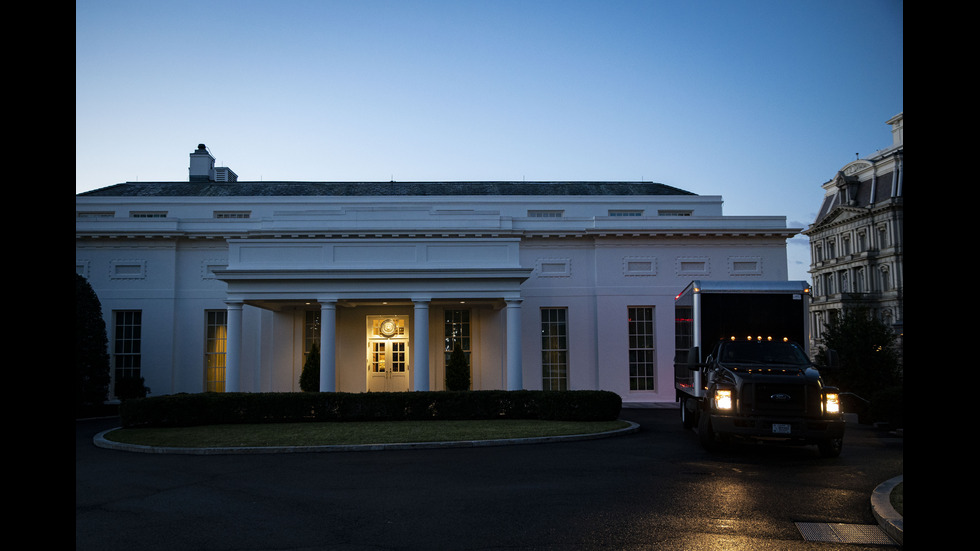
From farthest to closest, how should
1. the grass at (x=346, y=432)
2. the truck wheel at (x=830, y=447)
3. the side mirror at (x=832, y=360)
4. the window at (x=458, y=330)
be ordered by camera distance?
1. the window at (x=458, y=330)
2. the grass at (x=346, y=432)
3. the side mirror at (x=832, y=360)
4. the truck wheel at (x=830, y=447)

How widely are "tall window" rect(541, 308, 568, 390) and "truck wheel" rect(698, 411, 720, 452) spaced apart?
50.0ft

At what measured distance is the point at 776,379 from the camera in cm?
1288

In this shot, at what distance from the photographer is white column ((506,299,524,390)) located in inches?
961

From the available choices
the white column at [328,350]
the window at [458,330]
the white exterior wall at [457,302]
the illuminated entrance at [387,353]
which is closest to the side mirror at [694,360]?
the white column at [328,350]

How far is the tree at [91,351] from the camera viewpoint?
84.5ft

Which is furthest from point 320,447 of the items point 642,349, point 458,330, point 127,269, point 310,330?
point 127,269

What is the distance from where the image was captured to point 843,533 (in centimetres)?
754

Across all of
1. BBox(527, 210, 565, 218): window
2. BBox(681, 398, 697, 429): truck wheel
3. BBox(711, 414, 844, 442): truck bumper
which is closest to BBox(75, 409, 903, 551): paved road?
BBox(711, 414, 844, 442): truck bumper

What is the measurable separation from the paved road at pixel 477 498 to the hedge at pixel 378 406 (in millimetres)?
5271

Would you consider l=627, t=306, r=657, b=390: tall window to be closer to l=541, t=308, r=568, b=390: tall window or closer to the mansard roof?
l=541, t=308, r=568, b=390: tall window

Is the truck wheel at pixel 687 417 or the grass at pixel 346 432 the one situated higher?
the truck wheel at pixel 687 417

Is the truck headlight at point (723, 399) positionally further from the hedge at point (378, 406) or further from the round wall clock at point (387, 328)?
the round wall clock at point (387, 328)

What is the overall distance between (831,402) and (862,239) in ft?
197
